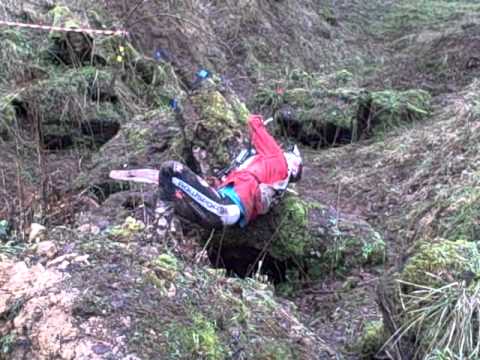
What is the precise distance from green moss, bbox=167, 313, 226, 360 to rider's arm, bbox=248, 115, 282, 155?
3.18 metres

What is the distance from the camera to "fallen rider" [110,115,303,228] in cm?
548

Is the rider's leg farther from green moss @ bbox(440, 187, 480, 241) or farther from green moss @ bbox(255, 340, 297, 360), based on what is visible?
green moss @ bbox(255, 340, 297, 360)

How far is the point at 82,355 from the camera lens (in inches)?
113

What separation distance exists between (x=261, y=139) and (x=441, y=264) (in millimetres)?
3128

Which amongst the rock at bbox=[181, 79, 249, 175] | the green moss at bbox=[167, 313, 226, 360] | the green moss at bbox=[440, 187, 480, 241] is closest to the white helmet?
the rock at bbox=[181, 79, 249, 175]

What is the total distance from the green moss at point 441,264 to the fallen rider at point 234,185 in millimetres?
2167

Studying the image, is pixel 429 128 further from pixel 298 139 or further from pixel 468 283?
pixel 468 283

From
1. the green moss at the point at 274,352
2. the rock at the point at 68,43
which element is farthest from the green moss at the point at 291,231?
the rock at the point at 68,43

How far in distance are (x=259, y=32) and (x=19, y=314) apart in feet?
39.4

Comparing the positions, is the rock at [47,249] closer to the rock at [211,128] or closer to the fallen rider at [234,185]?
the fallen rider at [234,185]

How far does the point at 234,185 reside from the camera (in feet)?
19.0

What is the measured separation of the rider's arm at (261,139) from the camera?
625cm

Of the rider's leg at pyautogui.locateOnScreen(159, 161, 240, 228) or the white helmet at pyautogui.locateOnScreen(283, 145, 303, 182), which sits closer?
the rider's leg at pyautogui.locateOnScreen(159, 161, 240, 228)

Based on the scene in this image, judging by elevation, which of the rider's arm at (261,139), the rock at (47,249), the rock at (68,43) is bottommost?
the rock at (68,43)
